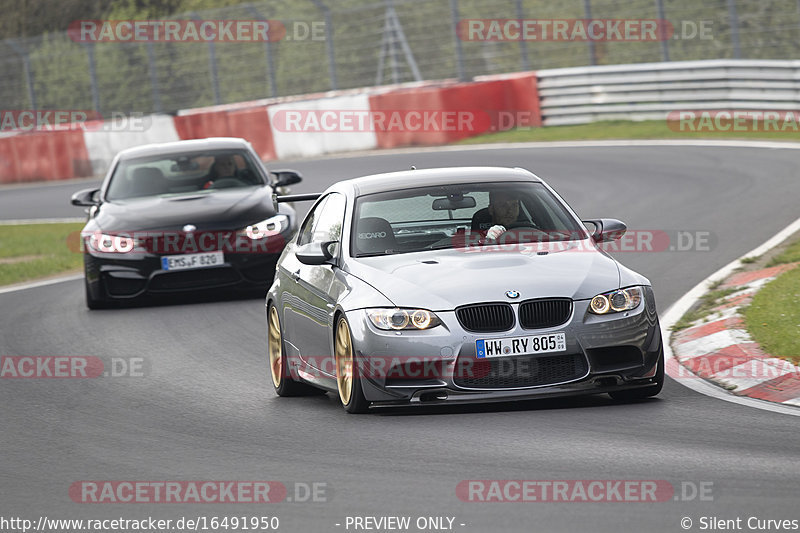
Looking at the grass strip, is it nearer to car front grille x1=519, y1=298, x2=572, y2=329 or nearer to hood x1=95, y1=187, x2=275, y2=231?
hood x1=95, y1=187, x2=275, y2=231

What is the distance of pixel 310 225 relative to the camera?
10.2 meters

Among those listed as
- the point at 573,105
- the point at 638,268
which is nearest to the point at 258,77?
the point at 573,105

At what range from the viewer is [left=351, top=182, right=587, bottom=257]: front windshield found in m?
9.12

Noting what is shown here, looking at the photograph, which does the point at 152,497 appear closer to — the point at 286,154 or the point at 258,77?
the point at 286,154

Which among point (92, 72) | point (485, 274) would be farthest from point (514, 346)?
point (92, 72)

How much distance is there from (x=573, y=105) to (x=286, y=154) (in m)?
6.31

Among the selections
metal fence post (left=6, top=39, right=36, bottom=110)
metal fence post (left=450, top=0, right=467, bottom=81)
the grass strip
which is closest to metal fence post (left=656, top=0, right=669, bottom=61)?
metal fence post (left=450, top=0, right=467, bottom=81)

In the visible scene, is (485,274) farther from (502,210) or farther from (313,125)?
(313,125)

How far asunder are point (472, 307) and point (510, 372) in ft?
1.32

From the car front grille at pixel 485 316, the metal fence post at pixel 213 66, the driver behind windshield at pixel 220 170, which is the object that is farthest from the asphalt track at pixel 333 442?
the metal fence post at pixel 213 66

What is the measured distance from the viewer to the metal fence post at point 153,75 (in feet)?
116

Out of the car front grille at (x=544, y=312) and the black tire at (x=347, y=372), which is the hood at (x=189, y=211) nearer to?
the black tire at (x=347, y=372)

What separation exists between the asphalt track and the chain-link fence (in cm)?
1804

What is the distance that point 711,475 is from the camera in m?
6.36
